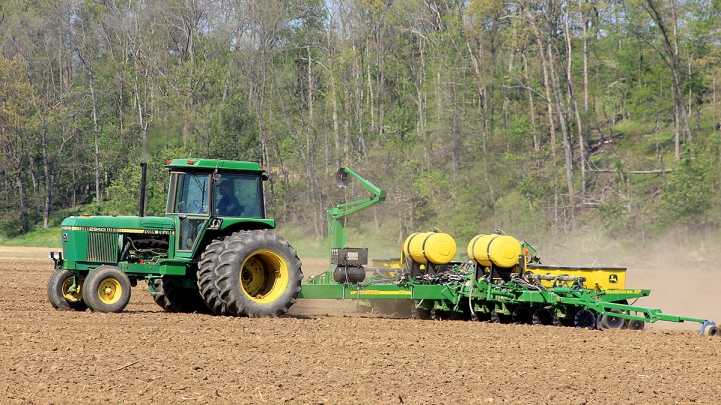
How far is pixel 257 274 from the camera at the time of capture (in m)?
13.2

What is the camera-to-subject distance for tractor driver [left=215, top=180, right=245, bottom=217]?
12.9m

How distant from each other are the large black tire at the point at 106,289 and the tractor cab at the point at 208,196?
1.02 m

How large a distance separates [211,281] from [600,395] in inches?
241

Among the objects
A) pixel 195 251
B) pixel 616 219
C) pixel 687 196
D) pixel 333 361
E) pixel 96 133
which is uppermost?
pixel 96 133

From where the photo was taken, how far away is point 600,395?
7965mm

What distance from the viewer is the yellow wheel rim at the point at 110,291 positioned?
12.1 meters

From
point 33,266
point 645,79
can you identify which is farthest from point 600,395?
point 645,79

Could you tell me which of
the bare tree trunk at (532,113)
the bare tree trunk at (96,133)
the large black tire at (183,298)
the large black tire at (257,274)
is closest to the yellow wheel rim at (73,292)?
the large black tire at (183,298)

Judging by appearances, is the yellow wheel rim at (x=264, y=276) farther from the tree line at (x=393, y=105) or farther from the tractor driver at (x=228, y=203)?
the tree line at (x=393, y=105)

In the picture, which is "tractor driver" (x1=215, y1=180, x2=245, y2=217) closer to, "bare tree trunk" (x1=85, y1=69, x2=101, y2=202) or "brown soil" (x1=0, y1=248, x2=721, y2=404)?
"brown soil" (x1=0, y1=248, x2=721, y2=404)

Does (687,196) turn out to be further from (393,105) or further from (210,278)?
(210,278)

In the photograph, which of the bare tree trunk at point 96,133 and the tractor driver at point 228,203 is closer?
the tractor driver at point 228,203

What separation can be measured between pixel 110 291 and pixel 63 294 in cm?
95

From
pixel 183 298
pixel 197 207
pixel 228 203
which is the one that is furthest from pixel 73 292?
pixel 228 203
